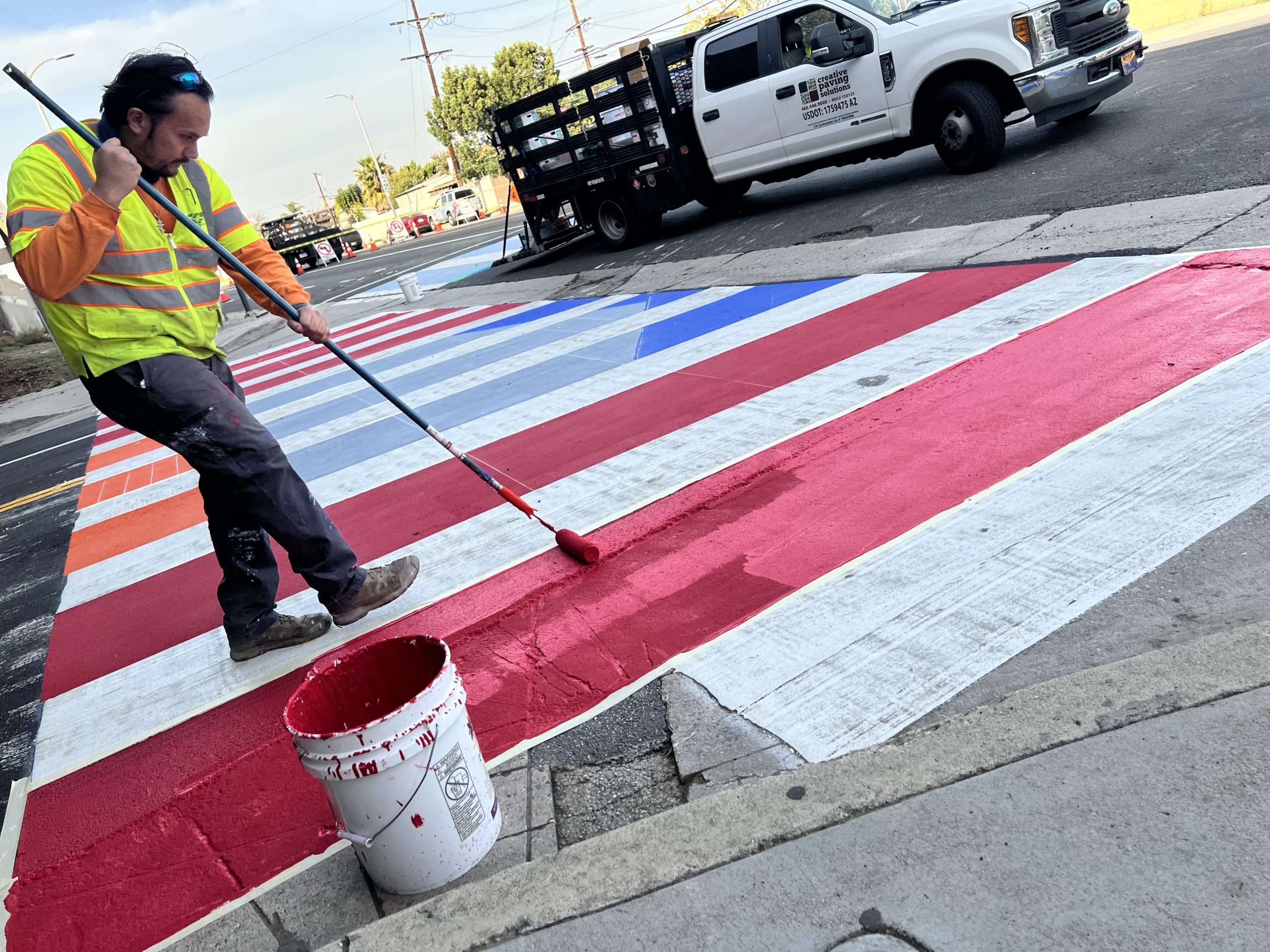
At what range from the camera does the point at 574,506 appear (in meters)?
4.83

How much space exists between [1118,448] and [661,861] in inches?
103

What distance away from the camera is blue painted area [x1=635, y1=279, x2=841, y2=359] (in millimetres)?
7695

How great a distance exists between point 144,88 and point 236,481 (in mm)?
1402

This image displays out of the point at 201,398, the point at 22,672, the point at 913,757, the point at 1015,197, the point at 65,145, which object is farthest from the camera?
the point at 1015,197

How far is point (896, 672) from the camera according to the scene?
111 inches

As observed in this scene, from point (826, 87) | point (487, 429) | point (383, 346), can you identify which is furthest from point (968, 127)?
point (383, 346)

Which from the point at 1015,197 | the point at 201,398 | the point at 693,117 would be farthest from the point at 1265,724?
the point at 693,117

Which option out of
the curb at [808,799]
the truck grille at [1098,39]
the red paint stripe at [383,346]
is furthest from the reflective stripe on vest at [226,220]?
the truck grille at [1098,39]

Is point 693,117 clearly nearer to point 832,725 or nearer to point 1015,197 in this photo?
point 1015,197

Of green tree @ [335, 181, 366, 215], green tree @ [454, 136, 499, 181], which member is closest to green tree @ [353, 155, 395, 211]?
green tree @ [335, 181, 366, 215]

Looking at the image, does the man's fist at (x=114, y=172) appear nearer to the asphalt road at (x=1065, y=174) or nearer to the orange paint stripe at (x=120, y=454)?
the asphalt road at (x=1065, y=174)

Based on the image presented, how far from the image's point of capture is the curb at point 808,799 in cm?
227

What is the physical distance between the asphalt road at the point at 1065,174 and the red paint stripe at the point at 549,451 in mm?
1620

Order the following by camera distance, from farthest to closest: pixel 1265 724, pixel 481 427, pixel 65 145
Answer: pixel 481 427, pixel 65 145, pixel 1265 724
